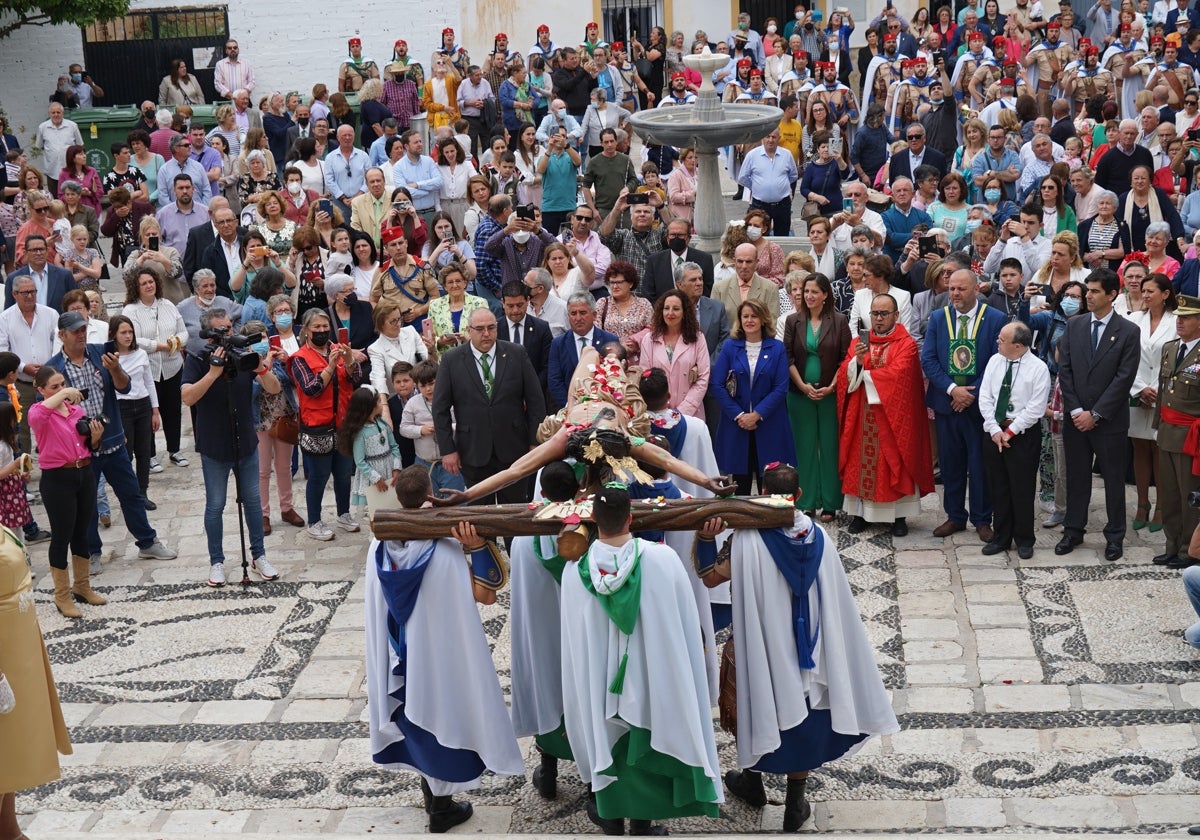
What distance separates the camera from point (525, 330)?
1170cm

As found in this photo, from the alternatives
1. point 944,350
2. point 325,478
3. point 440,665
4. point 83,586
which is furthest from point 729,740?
point 83,586

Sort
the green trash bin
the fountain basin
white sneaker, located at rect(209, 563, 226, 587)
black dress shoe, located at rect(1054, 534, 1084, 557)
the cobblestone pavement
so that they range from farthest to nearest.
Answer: the green trash bin
the fountain basin
white sneaker, located at rect(209, 563, 226, 587)
black dress shoe, located at rect(1054, 534, 1084, 557)
the cobblestone pavement

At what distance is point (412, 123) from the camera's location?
21.3 m

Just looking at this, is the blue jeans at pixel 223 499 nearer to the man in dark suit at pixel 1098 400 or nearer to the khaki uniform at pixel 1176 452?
the man in dark suit at pixel 1098 400

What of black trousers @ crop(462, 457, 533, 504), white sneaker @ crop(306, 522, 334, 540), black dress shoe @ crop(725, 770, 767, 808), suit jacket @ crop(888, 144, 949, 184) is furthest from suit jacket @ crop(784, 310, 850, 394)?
A: suit jacket @ crop(888, 144, 949, 184)

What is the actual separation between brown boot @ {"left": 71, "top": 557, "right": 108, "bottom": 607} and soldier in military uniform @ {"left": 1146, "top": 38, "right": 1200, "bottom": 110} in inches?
487

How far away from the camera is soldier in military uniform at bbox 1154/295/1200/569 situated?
10.4m

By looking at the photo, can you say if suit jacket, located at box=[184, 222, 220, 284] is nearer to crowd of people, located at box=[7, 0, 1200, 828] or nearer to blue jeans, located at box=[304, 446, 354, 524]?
crowd of people, located at box=[7, 0, 1200, 828]

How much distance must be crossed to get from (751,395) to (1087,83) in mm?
9439

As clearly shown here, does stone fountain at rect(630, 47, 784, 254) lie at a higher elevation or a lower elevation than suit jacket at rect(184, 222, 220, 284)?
higher

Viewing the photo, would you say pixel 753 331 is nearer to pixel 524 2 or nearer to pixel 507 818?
pixel 507 818

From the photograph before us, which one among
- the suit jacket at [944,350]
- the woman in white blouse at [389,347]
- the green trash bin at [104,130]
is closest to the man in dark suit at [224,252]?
the woman in white blouse at [389,347]

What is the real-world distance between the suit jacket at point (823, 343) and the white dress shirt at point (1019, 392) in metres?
1.09

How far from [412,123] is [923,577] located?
12430 millimetres
